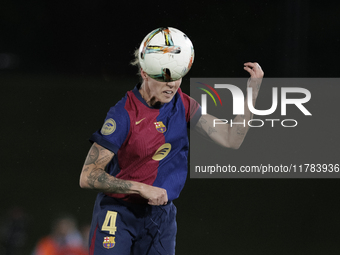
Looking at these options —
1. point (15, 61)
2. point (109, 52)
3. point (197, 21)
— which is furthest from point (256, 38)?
Answer: point (15, 61)

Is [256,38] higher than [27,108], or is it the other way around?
[256,38]

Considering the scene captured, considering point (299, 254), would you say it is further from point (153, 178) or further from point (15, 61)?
point (15, 61)

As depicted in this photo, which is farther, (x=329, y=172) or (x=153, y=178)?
(x=329, y=172)

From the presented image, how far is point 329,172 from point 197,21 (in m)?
1.29

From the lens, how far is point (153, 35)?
6.29 ft

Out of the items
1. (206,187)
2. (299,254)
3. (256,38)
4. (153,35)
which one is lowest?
(299,254)

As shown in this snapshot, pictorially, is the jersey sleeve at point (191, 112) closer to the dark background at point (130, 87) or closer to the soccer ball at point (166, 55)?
the soccer ball at point (166, 55)

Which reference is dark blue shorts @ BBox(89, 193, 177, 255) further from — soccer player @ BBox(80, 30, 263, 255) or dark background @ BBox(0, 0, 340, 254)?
dark background @ BBox(0, 0, 340, 254)

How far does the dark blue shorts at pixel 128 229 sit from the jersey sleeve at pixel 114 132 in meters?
0.27

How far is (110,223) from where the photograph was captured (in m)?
2.00

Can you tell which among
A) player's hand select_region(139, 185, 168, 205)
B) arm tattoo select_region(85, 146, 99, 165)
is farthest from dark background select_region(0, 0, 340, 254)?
player's hand select_region(139, 185, 168, 205)

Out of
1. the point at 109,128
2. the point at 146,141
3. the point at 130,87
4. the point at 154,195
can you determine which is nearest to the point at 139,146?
the point at 146,141

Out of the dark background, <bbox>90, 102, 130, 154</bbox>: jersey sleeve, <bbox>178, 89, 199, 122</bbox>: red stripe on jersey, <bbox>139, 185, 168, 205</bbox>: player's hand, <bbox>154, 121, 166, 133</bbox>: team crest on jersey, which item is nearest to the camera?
<bbox>139, 185, 168, 205</bbox>: player's hand

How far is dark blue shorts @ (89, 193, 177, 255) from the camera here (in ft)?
6.49
